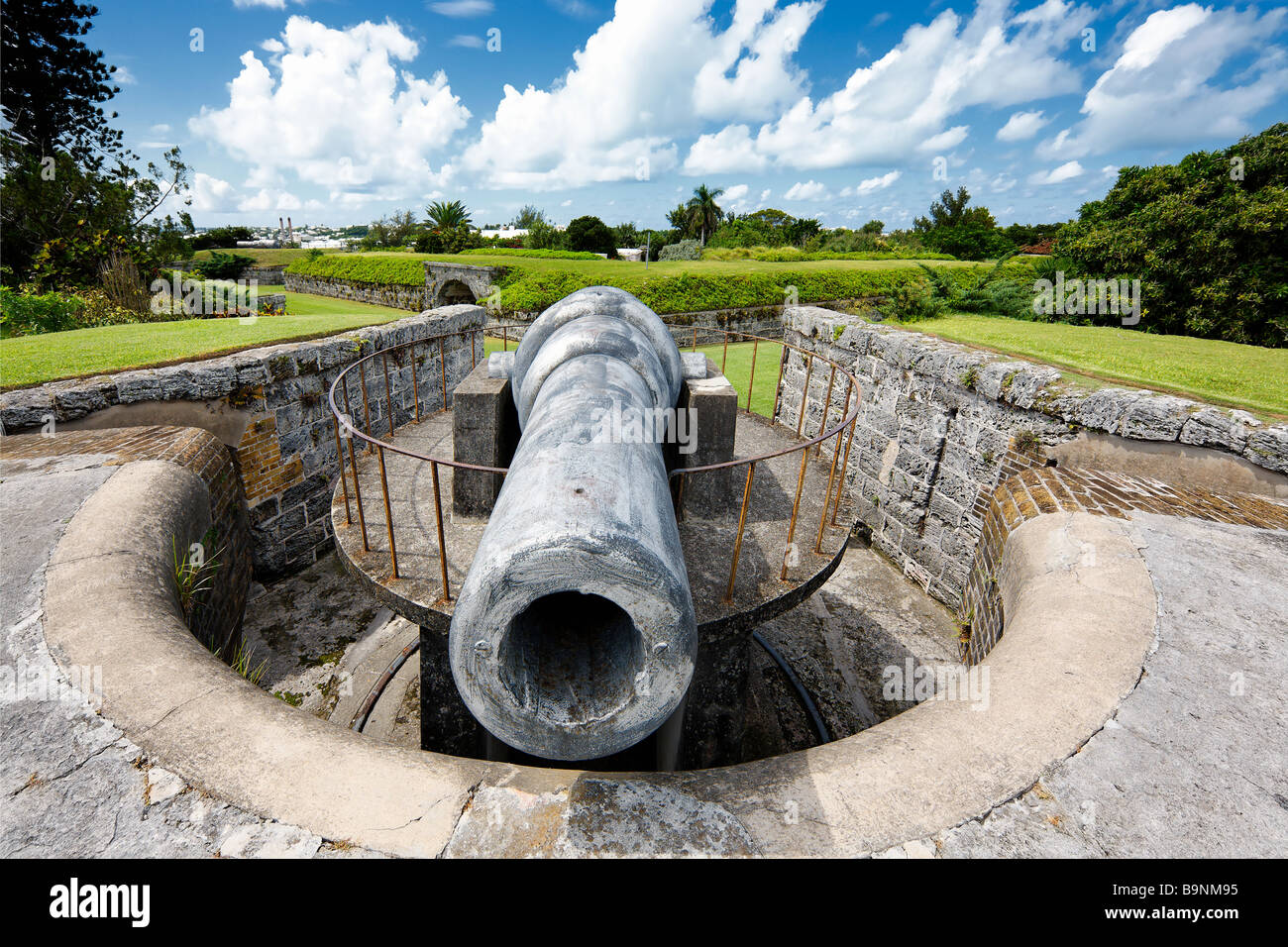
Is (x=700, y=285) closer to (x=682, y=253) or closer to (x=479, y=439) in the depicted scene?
(x=682, y=253)

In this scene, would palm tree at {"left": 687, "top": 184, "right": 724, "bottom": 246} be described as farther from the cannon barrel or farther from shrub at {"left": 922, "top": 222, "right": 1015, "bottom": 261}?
the cannon barrel

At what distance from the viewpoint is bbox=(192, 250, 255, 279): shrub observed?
28.6 meters

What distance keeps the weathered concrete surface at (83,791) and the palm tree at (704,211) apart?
47.4 metres

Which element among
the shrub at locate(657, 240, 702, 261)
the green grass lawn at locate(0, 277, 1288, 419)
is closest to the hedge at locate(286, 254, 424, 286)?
the shrub at locate(657, 240, 702, 261)

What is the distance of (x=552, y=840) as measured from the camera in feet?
6.16

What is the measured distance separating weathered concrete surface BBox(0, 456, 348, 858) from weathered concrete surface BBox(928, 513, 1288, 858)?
7.41 feet

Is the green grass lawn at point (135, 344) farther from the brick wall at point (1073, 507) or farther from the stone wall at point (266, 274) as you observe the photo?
the stone wall at point (266, 274)

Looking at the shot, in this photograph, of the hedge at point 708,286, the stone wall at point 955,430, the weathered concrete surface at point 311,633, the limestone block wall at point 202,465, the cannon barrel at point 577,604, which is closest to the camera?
the cannon barrel at point 577,604

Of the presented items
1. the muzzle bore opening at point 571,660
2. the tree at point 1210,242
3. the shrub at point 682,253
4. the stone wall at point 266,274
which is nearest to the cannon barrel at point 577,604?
the muzzle bore opening at point 571,660

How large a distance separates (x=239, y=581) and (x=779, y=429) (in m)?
5.38

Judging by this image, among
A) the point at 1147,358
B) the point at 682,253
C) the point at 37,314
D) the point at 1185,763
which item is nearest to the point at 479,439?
the point at 1185,763

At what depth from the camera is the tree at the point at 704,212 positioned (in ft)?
149
